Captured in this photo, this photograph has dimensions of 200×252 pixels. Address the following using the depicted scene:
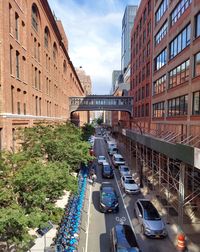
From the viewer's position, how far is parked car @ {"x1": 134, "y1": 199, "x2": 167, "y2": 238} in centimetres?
1642

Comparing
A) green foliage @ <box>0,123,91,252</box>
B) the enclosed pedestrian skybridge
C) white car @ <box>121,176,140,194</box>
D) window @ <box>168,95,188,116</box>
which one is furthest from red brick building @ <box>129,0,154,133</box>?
green foliage @ <box>0,123,91,252</box>

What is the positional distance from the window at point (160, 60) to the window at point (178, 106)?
6.02 meters

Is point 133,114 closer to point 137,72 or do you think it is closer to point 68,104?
point 137,72

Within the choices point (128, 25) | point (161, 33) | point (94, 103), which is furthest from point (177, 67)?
point (128, 25)

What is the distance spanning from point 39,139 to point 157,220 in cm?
1167

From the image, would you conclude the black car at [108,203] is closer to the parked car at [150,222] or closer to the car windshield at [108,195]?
the car windshield at [108,195]

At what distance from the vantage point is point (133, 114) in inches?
2318

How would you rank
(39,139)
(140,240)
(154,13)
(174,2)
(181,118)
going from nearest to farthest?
(140,240) → (39,139) → (181,118) → (174,2) → (154,13)

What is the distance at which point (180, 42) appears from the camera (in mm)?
24891

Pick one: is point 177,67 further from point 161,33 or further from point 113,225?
point 113,225

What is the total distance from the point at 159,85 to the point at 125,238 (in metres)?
24.0

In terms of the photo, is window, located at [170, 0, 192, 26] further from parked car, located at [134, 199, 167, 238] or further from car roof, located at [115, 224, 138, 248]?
car roof, located at [115, 224, 138, 248]

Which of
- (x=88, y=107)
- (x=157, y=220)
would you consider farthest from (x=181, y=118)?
(x=88, y=107)

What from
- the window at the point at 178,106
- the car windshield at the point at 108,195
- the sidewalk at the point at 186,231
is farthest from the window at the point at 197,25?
the car windshield at the point at 108,195
